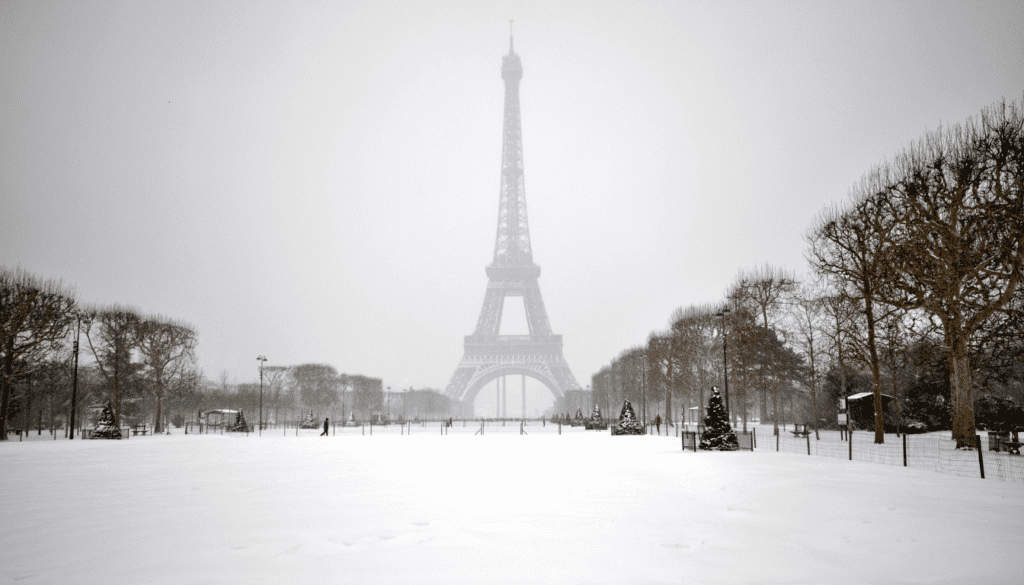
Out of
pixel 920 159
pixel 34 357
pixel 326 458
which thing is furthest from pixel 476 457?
pixel 34 357

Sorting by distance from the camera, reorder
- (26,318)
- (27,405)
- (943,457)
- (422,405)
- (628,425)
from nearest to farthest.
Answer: (943,457) → (26,318) → (628,425) → (27,405) → (422,405)

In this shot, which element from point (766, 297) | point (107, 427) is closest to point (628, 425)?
point (766, 297)

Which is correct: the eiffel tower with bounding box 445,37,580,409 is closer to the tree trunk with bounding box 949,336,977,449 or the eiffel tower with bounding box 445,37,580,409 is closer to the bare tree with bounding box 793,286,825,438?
the bare tree with bounding box 793,286,825,438

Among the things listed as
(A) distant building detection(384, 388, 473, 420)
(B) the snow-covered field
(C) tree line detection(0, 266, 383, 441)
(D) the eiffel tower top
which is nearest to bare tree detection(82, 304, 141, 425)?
(C) tree line detection(0, 266, 383, 441)

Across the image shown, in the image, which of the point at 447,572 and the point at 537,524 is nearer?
the point at 447,572

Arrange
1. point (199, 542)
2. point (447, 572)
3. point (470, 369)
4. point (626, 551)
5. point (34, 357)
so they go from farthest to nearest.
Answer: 1. point (470, 369)
2. point (34, 357)
3. point (199, 542)
4. point (626, 551)
5. point (447, 572)

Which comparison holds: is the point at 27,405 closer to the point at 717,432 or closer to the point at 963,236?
the point at 717,432

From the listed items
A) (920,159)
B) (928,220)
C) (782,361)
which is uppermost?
(920,159)

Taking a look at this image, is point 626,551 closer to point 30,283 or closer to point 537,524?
point 537,524
